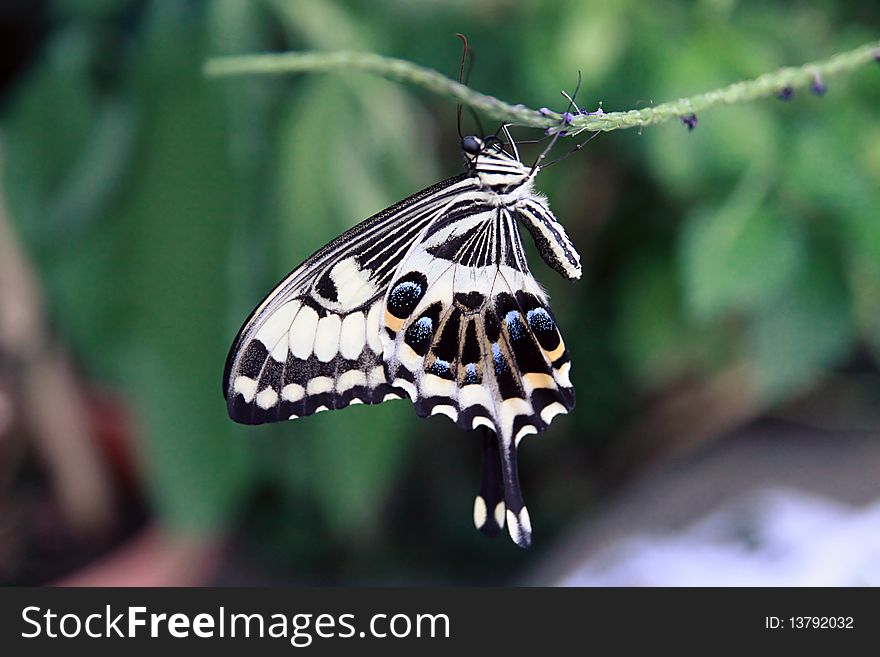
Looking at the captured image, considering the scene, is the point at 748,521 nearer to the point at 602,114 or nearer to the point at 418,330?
the point at 418,330

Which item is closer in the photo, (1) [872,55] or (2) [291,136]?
(1) [872,55]

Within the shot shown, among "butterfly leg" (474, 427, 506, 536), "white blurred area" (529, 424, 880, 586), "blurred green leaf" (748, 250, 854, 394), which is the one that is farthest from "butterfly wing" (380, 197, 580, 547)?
"white blurred area" (529, 424, 880, 586)

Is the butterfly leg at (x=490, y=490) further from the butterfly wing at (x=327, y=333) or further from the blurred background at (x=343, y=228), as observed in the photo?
the blurred background at (x=343, y=228)

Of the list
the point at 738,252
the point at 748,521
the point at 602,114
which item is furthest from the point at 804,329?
the point at 602,114

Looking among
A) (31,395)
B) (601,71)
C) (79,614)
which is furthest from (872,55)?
(31,395)

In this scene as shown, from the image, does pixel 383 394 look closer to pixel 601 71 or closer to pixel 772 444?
pixel 601 71

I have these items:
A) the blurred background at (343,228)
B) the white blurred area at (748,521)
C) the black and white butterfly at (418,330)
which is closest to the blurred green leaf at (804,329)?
the blurred background at (343,228)

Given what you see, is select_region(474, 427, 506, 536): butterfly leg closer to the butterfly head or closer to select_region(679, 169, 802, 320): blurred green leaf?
the butterfly head
